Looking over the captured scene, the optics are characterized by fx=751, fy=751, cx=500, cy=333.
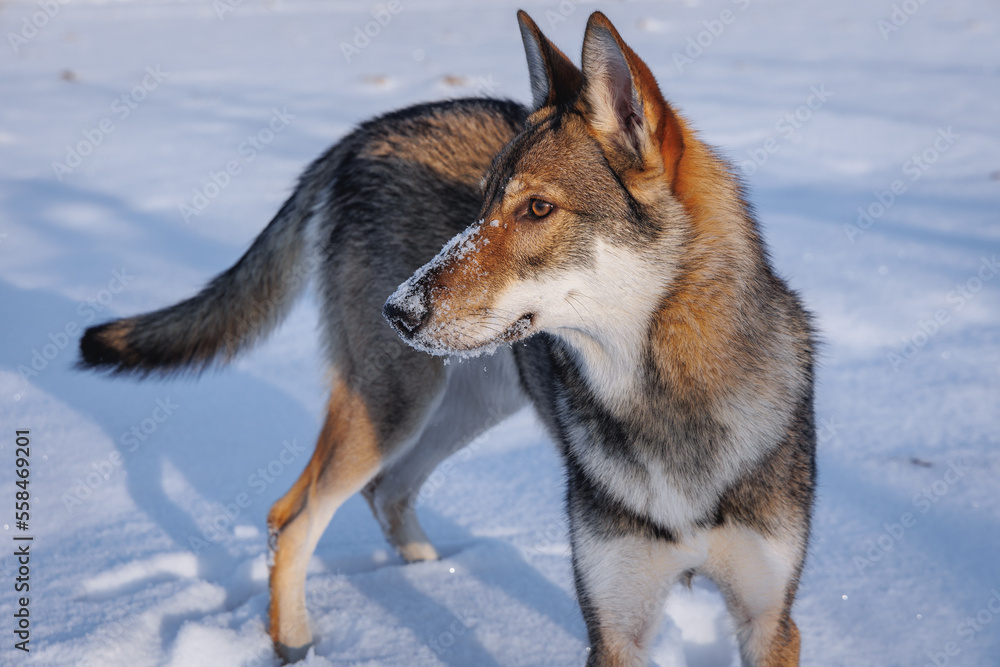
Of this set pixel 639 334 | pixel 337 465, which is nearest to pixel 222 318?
pixel 337 465

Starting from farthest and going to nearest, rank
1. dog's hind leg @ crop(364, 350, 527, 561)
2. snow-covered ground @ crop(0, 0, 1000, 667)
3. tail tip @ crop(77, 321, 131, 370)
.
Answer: dog's hind leg @ crop(364, 350, 527, 561) → tail tip @ crop(77, 321, 131, 370) → snow-covered ground @ crop(0, 0, 1000, 667)

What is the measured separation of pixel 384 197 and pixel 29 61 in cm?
1027

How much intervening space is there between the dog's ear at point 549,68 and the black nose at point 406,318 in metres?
0.72

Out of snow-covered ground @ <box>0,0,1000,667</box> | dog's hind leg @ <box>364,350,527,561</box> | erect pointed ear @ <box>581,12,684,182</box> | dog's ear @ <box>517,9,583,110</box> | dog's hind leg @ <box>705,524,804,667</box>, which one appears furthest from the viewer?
dog's hind leg @ <box>364,350,527,561</box>

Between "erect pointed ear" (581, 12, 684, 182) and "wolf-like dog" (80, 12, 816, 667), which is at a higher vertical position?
"erect pointed ear" (581, 12, 684, 182)

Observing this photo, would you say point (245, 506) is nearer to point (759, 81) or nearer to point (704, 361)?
point (704, 361)

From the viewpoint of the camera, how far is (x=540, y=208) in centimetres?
183

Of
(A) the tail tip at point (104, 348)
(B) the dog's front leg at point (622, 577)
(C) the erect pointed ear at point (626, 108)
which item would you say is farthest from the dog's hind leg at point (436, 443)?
(C) the erect pointed ear at point (626, 108)

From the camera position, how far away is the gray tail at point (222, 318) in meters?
2.76

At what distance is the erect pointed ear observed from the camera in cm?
170

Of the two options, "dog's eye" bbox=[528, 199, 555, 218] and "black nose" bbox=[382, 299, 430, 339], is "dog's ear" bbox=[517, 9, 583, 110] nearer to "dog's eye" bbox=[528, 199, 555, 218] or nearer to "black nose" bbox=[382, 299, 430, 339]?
"dog's eye" bbox=[528, 199, 555, 218]

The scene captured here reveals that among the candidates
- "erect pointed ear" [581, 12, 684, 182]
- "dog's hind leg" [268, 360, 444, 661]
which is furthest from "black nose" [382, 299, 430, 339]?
"dog's hind leg" [268, 360, 444, 661]

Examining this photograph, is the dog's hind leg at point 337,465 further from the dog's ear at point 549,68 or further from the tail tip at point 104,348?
the dog's ear at point 549,68

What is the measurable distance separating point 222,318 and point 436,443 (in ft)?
3.26
